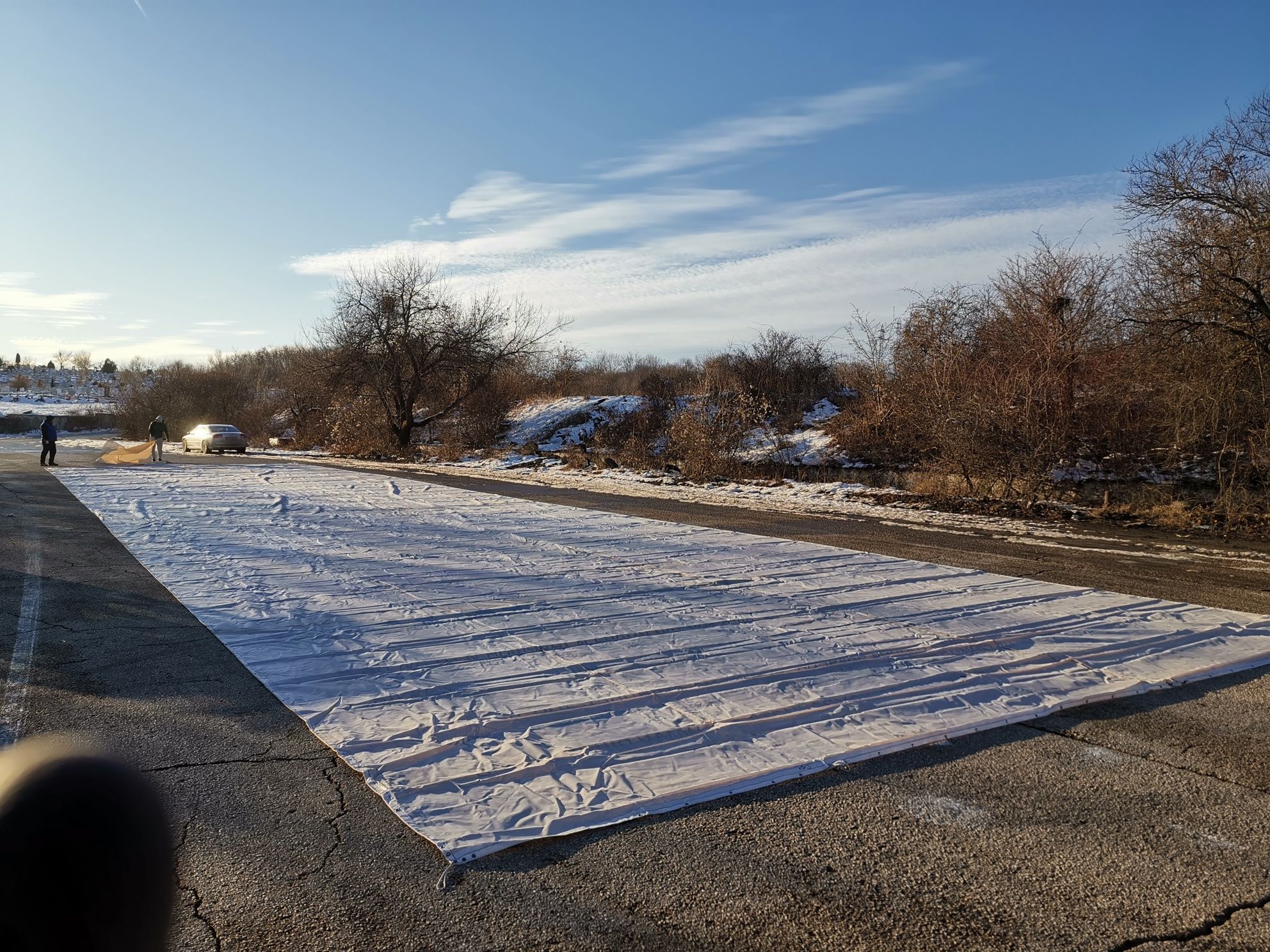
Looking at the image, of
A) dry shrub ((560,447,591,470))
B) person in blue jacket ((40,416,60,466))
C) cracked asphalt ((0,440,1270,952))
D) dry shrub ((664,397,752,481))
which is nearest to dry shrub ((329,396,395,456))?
dry shrub ((560,447,591,470))

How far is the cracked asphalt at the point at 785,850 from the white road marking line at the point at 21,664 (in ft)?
0.33

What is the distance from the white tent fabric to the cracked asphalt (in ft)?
0.89

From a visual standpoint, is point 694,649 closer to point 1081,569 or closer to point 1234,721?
point 1234,721

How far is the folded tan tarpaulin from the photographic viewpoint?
96.0 feet

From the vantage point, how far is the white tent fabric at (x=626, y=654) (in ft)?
15.2

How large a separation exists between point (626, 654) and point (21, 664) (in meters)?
4.36

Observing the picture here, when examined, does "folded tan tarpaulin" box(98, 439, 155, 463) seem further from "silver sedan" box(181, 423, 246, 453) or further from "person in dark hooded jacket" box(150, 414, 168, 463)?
"silver sedan" box(181, 423, 246, 453)

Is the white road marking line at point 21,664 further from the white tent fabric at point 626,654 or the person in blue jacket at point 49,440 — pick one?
the person in blue jacket at point 49,440

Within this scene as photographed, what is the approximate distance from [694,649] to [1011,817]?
3086 mm

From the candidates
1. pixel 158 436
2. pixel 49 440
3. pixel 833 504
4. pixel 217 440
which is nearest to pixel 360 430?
pixel 217 440

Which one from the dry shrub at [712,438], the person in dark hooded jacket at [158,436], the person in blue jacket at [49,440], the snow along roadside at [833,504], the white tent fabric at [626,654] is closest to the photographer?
the white tent fabric at [626,654]

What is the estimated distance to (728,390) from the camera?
27906 mm

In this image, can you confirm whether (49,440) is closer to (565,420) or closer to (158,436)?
(158,436)

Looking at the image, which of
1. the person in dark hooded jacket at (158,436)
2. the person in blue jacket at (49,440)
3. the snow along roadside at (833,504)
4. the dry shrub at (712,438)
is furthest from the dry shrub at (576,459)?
the person in blue jacket at (49,440)
